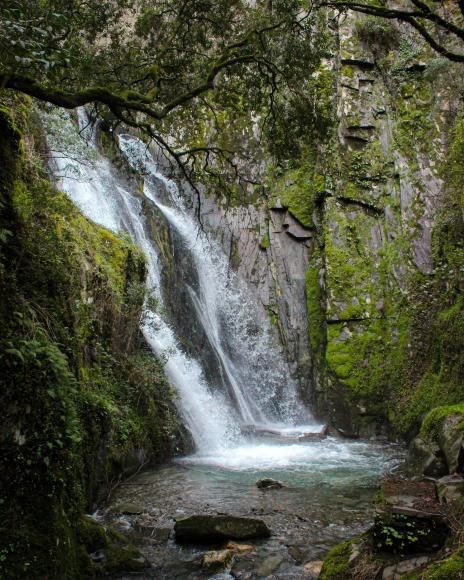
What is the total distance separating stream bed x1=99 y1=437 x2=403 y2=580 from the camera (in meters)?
5.20

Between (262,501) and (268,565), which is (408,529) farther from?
(262,501)

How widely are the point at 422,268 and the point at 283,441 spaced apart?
7.00 metres

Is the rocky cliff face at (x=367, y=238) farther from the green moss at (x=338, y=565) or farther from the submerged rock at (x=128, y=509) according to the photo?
the green moss at (x=338, y=565)

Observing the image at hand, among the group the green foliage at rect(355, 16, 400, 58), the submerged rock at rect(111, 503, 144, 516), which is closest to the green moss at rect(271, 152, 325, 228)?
the green foliage at rect(355, 16, 400, 58)

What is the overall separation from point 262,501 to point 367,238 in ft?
33.7

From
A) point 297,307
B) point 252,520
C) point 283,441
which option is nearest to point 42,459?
point 252,520

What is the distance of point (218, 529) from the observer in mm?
5605

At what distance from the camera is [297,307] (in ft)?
53.9

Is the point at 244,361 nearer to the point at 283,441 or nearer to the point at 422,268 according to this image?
the point at 283,441

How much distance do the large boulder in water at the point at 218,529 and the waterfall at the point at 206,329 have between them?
521 centimetres

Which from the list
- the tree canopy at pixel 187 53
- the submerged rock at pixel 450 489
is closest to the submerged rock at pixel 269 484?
the submerged rock at pixel 450 489

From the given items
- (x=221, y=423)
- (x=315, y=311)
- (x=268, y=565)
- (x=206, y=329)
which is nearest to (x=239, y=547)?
(x=268, y=565)

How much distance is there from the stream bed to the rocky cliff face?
288cm

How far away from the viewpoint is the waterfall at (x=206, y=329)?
11656 mm
